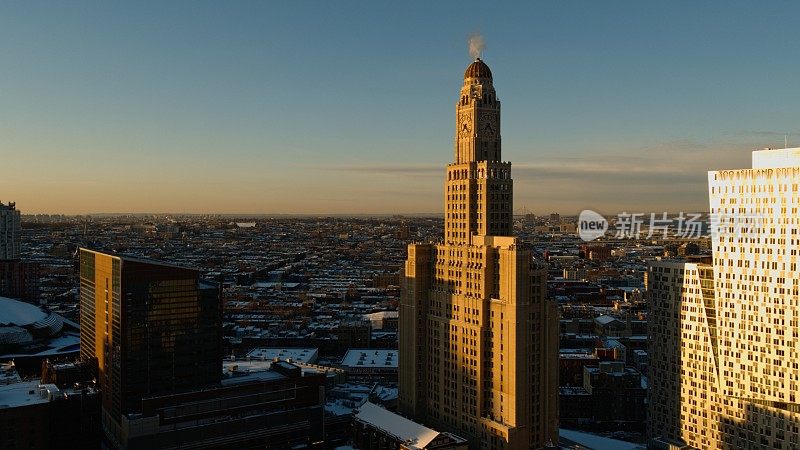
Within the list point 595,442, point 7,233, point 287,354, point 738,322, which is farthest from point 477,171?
point 7,233

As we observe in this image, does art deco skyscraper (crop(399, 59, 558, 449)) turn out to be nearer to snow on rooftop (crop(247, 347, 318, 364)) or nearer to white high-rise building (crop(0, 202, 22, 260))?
snow on rooftop (crop(247, 347, 318, 364))

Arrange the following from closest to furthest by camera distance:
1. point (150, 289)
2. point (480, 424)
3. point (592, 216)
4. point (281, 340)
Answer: point (480, 424) < point (150, 289) < point (592, 216) < point (281, 340)

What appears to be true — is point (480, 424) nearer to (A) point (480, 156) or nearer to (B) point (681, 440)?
(B) point (681, 440)

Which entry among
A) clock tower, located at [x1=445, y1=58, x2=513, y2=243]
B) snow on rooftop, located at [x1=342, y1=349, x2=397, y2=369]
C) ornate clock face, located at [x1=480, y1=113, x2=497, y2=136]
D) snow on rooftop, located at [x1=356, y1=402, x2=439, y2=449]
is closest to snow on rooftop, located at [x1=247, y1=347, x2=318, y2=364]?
snow on rooftop, located at [x1=342, y1=349, x2=397, y2=369]

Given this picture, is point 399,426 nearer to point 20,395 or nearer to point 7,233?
point 20,395

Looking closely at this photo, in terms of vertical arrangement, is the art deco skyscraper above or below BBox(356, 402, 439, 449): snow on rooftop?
above

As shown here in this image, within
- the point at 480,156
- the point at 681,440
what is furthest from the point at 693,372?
the point at 480,156
